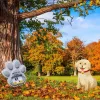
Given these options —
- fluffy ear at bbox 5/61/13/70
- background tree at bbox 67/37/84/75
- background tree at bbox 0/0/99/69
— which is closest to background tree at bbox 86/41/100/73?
background tree at bbox 67/37/84/75

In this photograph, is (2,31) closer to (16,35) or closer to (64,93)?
(16,35)

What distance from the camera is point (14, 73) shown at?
33.6 ft

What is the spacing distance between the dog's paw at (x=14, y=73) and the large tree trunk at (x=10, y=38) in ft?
12.7

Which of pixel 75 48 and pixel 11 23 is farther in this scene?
pixel 75 48

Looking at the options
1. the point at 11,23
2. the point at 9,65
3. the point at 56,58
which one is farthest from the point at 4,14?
the point at 56,58

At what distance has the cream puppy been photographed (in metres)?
11.1

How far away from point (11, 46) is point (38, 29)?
5.73m

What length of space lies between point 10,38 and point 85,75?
450cm

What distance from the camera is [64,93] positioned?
34.0 ft

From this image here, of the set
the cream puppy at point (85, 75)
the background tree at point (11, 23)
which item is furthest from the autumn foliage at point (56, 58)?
the cream puppy at point (85, 75)

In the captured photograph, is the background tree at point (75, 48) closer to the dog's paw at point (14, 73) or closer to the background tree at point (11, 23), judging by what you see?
the background tree at point (11, 23)

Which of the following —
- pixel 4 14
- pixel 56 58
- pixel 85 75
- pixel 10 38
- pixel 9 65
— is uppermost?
pixel 56 58

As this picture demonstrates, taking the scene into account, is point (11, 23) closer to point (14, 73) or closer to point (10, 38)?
point (10, 38)

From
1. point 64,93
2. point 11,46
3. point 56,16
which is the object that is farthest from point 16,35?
point 64,93
